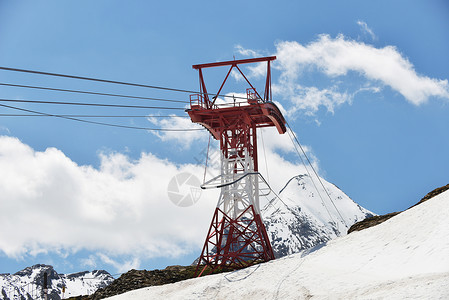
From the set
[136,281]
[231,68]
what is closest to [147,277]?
[136,281]

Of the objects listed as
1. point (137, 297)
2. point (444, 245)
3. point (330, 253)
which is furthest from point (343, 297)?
point (137, 297)

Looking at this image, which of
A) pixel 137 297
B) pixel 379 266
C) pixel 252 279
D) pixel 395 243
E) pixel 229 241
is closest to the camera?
pixel 379 266

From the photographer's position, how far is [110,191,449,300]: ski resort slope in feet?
79.6

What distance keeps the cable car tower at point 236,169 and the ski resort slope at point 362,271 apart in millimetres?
6570

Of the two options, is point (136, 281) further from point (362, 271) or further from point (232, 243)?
point (362, 271)

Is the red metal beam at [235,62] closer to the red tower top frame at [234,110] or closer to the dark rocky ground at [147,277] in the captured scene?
the red tower top frame at [234,110]

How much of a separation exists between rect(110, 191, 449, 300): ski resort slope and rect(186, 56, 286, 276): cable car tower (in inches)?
259

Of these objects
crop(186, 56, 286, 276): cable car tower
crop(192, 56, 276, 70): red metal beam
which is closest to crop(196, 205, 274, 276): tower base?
crop(186, 56, 286, 276): cable car tower

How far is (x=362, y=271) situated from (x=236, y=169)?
17.4 meters

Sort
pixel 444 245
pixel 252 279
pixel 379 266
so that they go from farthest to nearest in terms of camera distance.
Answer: pixel 252 279 < pixel 379 266 < pixel 444 245

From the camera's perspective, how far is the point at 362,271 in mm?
28781

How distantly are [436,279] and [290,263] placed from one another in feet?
41.3

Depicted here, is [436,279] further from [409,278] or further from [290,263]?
[290,263]

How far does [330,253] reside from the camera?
3388 cm
